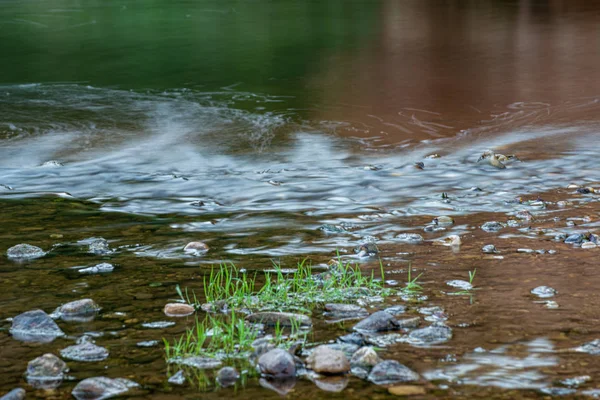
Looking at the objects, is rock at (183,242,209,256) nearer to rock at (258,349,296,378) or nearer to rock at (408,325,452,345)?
rock at (408,325,452,345)

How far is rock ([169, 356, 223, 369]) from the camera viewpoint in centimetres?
391

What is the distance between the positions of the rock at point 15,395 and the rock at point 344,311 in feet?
5.54

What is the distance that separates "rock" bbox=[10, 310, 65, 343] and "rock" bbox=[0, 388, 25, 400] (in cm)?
77

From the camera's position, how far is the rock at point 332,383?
3.65 m

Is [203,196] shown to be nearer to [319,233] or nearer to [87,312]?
[319,233]

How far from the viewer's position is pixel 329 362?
12.4ft

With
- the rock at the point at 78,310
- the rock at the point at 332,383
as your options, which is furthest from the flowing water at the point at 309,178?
the rock at the point at 78,310

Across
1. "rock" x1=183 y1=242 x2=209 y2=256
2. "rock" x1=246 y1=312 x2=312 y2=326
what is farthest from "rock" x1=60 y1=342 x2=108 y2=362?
"rock" x1=183 y1=242 x2=209 y2=256

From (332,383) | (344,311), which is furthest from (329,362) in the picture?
(344,311)

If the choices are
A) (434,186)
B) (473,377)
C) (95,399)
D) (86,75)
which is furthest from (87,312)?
(86,75)

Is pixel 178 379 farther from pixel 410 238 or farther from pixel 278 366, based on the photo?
pixel 410 238

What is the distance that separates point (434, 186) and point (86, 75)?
410 inches

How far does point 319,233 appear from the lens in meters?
6.70

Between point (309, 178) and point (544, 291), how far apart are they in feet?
14.1
